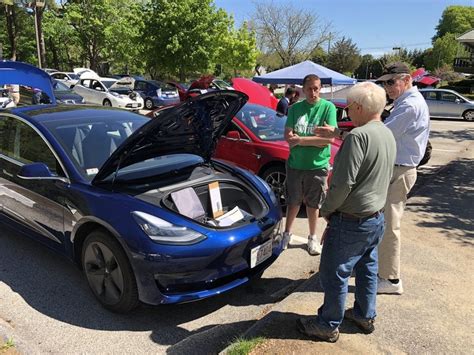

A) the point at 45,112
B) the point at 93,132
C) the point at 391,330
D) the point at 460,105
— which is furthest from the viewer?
the point at 460,105

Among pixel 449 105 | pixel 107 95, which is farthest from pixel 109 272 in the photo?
pixel 449 105

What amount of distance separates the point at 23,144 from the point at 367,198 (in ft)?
10.9

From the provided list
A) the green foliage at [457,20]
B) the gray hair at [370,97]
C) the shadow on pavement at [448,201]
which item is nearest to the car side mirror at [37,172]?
the gray hair at [370,97]

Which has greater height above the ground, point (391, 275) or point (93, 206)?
point (93, 206)

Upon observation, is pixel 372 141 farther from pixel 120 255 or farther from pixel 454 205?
pixel 454 205

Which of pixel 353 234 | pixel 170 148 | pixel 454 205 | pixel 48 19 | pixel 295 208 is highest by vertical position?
pixel 48 19

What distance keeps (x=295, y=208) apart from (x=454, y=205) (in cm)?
308

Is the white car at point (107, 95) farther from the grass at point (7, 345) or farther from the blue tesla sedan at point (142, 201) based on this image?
the grass at point (7, 345)

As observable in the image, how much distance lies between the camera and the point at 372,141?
8.16 feet

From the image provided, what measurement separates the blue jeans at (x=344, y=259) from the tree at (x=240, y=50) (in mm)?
36278

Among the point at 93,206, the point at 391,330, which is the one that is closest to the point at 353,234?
the point at 391,330

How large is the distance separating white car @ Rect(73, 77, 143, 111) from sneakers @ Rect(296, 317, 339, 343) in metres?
17.1

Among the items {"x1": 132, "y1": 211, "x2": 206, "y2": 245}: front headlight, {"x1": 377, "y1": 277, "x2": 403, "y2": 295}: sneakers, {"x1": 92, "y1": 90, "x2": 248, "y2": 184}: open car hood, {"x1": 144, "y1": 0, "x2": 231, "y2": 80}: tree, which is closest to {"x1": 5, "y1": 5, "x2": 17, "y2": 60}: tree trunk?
{"x1": 144, "y1": 0, "x2": 231, "y2": 80}: tree

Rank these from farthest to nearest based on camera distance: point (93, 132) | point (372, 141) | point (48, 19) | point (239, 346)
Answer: point (48, 19) < point (93, 132) < point (239, 346) < point (372, 141)
